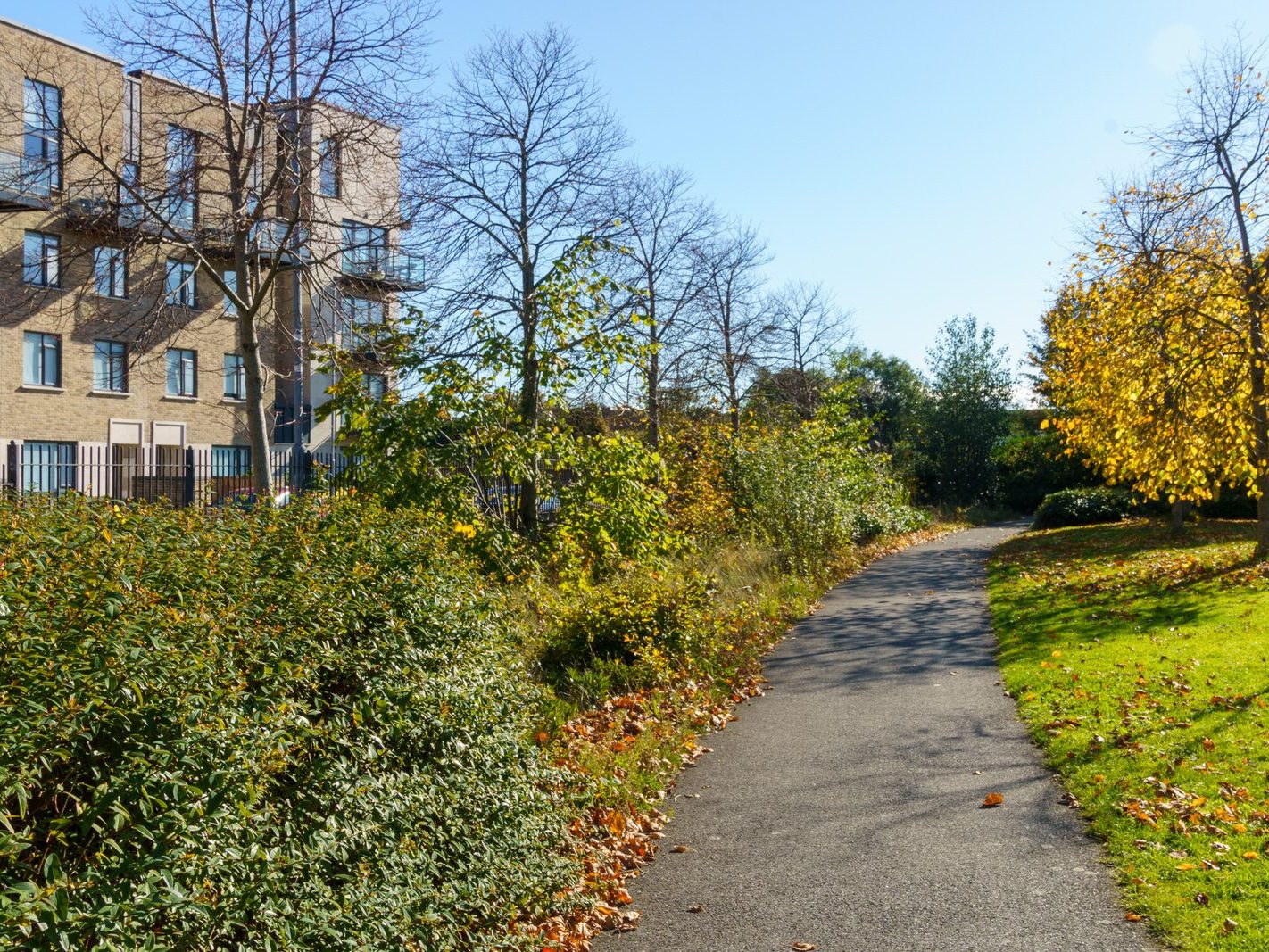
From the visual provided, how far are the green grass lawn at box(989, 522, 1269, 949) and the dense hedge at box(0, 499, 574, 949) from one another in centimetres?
325

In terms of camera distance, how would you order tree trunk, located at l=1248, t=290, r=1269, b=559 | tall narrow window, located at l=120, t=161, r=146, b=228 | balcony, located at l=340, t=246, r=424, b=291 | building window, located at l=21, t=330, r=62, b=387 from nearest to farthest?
tall narrow window, located at l=120, t=161, r=146, b=228, balcony, located at l=340, t=246, r=424, b=291, tree trunk, located at l=1248, t=290, r=1269, b=559, building window, located at l=21, t=330, r=62, b=387

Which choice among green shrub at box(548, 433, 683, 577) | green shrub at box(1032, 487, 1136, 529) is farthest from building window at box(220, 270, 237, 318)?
green shrub at box(1032, 487, 1136, 529)

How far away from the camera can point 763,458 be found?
1970cm

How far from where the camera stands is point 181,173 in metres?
9.80

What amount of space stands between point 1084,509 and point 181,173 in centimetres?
2627

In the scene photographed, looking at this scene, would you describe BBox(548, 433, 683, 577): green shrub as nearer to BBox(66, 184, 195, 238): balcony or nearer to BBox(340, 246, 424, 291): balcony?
BBox(340, 246, 424, 291): balcony

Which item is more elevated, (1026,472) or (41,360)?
(41,360)

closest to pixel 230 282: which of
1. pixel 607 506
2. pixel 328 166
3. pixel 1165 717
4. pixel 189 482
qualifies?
pixel 189 482

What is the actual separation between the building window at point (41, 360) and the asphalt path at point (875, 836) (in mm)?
25195

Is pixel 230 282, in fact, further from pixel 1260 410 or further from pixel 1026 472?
pixel 1026 472

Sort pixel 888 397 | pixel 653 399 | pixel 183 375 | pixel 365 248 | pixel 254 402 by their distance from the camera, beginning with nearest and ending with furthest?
pixel 254 402 < pixel 365 248 < pixel 653 399 < pixel 183 375 < pixel 888 397

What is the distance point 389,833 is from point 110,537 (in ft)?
5.15

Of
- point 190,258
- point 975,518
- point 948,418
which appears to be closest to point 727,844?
point 190,258

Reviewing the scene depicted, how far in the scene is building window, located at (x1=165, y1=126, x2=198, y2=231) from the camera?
9.58m
